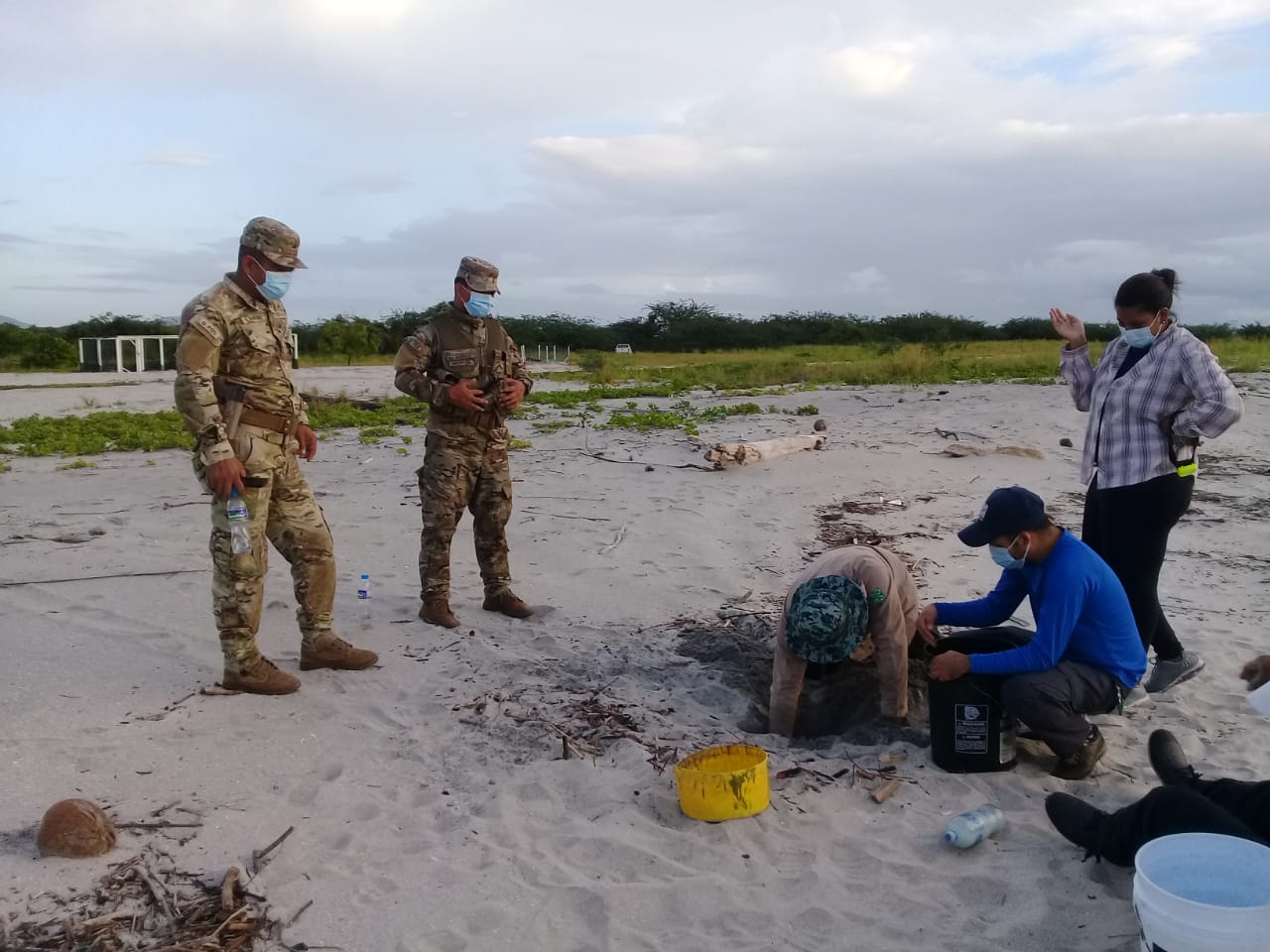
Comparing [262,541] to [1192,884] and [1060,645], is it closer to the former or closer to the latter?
[1060,645]

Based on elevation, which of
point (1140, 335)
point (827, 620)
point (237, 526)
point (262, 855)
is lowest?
point (262, 855)

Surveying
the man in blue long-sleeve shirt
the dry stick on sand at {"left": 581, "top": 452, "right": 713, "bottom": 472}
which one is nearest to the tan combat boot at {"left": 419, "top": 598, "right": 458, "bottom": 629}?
the man in blue long-sleeve shirt

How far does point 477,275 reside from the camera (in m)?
5.51

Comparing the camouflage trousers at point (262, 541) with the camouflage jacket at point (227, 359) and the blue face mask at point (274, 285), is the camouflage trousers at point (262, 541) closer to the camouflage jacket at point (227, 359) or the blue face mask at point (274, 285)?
the camouflage jacket at point (227, 359)

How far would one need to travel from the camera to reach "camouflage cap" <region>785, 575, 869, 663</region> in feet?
13.2

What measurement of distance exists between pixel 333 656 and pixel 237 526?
0.93 metres

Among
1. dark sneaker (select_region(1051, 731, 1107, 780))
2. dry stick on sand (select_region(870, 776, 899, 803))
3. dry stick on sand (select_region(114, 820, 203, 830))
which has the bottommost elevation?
dry stick on sand (select_region(870, 776, 899, 803))

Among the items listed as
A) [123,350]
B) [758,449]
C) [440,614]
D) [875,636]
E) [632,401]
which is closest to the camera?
[875,636]

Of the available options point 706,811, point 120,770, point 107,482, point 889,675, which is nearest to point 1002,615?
point 889,675

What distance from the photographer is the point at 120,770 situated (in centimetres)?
386

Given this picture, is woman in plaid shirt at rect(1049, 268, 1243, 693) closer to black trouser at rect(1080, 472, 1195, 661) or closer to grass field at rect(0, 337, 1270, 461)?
black trouser at rect(1080, 472, 1195, 661)

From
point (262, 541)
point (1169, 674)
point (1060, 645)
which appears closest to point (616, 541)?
point (262, 541)

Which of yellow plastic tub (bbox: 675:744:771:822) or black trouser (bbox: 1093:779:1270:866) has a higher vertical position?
black trouser (bbox: 1093:779:1270:866)

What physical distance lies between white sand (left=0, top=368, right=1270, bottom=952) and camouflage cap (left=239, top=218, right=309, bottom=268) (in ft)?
6.61
